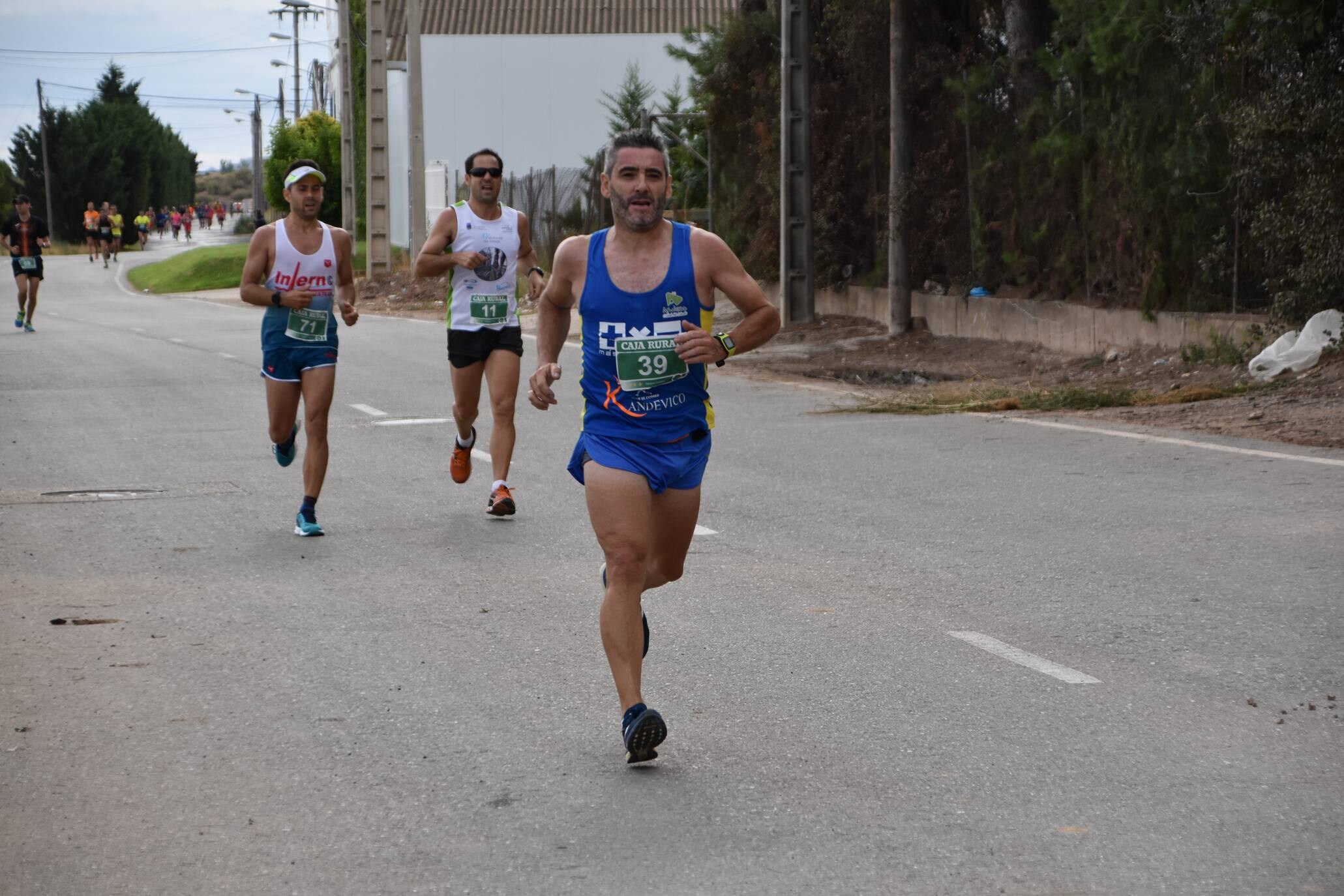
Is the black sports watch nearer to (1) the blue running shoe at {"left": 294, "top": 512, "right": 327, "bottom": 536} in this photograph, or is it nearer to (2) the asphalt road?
(2) the asphalt road

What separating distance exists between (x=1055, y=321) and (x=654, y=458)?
14322mm

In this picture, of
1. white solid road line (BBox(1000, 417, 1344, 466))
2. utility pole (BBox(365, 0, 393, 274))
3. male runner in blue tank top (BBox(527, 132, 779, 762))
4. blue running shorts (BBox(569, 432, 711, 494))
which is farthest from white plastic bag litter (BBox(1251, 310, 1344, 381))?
utility pole (BBox(365, 0, 393, 274))

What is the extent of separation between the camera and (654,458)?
17.6 feet

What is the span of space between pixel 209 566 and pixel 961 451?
5.66 m

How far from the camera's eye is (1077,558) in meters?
8.32

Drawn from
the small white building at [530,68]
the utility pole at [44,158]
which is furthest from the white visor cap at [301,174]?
the utility pole at [44,158]

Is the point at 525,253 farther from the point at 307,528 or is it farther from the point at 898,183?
the point at 898,183

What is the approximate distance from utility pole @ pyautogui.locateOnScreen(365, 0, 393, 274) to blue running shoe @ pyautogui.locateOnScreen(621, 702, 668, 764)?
33311 millimetres

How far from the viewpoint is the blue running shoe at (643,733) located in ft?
16.5

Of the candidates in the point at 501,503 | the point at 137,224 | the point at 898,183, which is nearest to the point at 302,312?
the point at 501,503

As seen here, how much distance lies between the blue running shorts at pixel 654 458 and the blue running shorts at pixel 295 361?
4.38 m

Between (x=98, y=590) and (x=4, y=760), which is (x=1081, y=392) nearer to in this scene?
(x=98, y=590)

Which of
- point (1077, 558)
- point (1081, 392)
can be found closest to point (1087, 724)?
point (1077, 558)

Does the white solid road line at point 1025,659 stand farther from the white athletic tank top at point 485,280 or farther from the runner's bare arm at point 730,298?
the white athletic tank top at point 485,280
